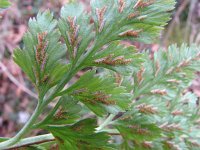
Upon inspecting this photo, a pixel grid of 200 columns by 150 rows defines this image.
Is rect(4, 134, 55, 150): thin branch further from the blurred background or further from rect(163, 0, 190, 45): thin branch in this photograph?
rect(163, 0, 190, 45): thin branch

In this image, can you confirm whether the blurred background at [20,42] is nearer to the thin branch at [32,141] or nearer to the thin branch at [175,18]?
the thin branch at [175,18]

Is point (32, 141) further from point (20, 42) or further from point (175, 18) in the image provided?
point (175, 18)

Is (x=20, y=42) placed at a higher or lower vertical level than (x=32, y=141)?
higher

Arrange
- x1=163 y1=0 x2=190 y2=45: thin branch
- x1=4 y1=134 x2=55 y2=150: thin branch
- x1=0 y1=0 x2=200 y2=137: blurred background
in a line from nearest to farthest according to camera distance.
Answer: x1=4 y1=134 x2=55 y2=150: thin branch → x1=0 y1=0 x2=200 y2=137: blurred background → x1=163 y1=0 x2=190 y2=45: thin branch

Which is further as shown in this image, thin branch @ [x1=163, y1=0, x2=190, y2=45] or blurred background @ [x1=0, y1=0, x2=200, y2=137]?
thin branch @ [x1=163, y1=0, x2=190, y2=45]

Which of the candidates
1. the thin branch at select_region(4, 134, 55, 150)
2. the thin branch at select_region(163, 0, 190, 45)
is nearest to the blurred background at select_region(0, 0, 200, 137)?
the thin branch at select_region(163, 0, 190, 45)

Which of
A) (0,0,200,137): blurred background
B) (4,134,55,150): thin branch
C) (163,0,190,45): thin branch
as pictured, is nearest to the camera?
(4,134,55,150): thin branch

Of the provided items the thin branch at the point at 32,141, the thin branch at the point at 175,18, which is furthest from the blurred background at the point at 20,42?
the thin branch at the point at 32,141

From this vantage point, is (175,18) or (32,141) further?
(175,18)

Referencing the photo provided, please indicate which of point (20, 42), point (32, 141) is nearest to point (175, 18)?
point (20, 42)

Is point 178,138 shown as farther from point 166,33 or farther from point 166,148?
point 166,33
